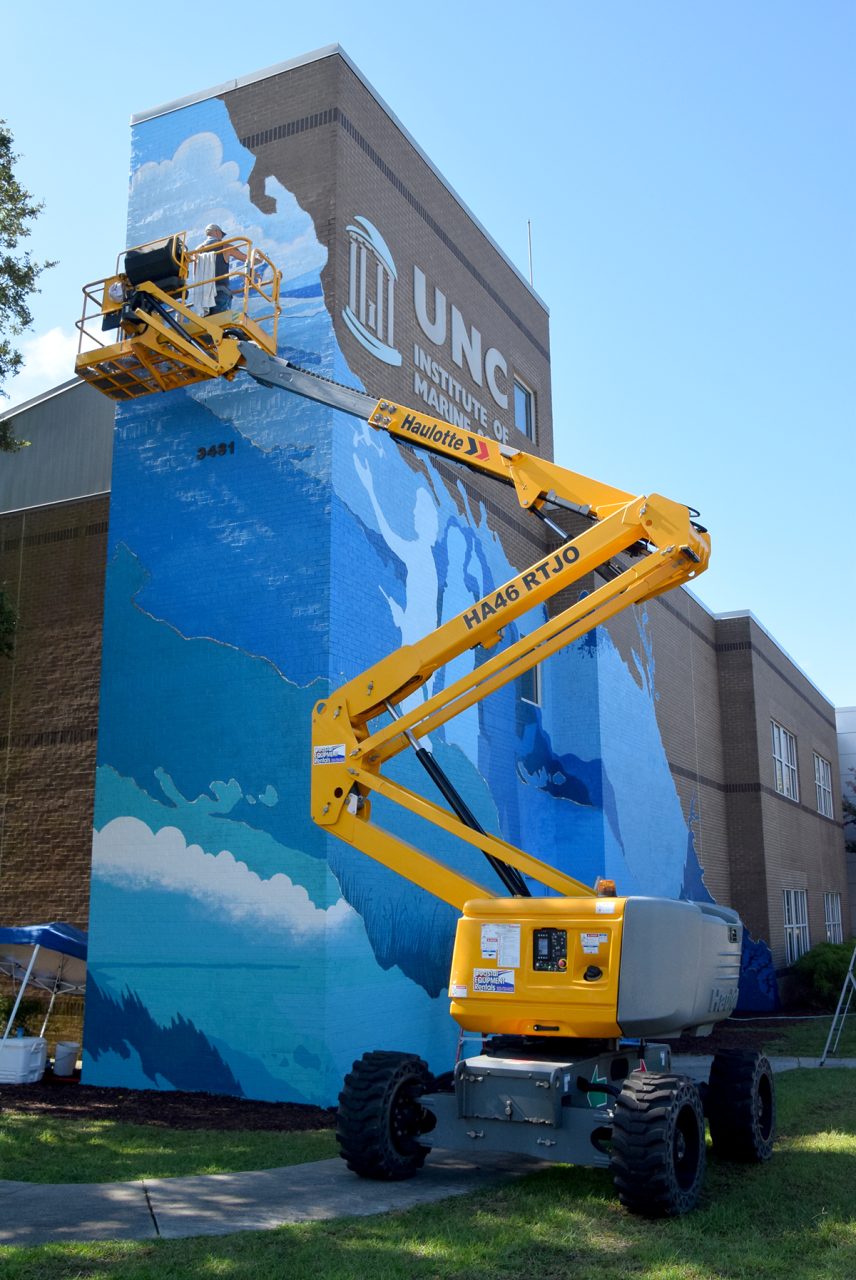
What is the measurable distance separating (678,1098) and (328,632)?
7235mm

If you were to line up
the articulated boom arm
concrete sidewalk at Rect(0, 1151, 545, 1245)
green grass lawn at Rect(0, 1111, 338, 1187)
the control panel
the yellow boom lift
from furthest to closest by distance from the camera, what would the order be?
the articulated boom arm < green grass lawn at Rect(0, 1111, 338, 1187) < the control panel < the yellow boom lift < concrete sidewalk at Rect(0, 1151, 545, 1245)

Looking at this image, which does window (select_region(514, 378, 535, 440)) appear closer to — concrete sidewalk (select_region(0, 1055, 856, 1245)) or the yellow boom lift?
the yellow boom lift

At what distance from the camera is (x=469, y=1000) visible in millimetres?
9352

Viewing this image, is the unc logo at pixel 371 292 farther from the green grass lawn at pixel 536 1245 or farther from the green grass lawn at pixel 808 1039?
the green grass lawn at pixel 808 1039

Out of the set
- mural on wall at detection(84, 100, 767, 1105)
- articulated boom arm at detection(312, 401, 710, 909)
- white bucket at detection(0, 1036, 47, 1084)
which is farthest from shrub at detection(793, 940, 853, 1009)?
articulated boom arm at detection(312, 401, 710, 909)

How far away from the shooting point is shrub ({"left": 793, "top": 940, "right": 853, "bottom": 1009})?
26875mm

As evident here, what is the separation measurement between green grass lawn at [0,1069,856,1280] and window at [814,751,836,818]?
2873 centimetres

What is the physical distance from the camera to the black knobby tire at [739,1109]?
1008 cm

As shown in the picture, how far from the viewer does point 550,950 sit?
912cm

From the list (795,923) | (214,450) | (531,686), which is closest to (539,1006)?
(214,450)

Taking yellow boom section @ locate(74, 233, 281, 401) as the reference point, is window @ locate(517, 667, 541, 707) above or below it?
below

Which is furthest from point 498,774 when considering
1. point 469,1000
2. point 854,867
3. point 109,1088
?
point 854,867

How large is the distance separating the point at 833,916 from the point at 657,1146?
30.1 metres

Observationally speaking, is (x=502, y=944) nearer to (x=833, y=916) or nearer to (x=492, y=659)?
(x=492, y=659)
